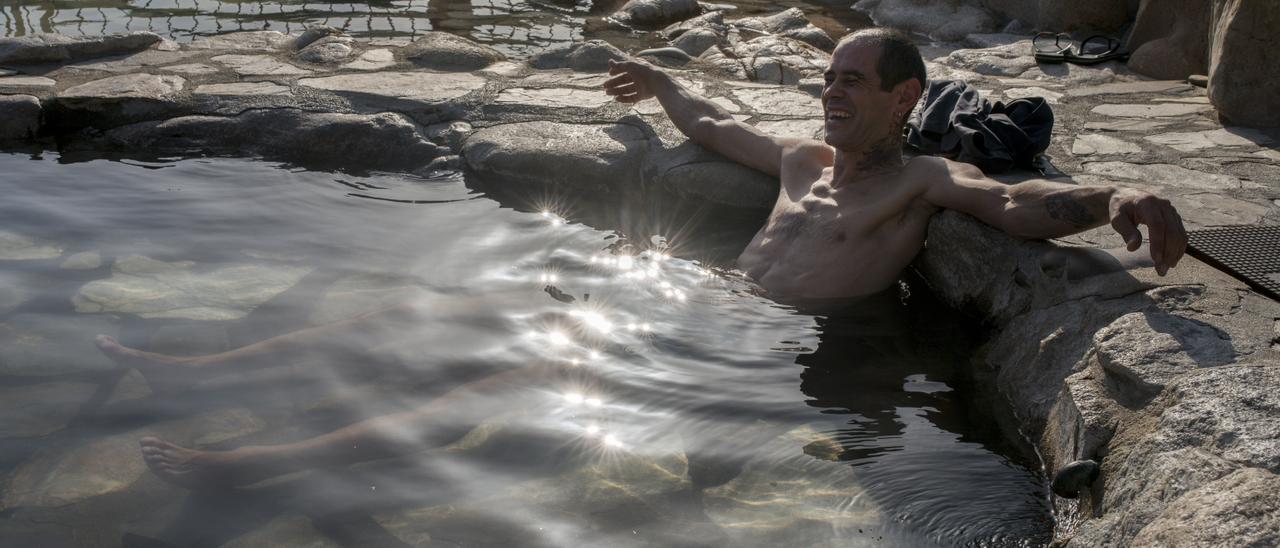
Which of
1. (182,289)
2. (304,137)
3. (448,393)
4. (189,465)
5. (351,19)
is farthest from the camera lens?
(351,19)

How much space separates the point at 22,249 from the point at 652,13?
6.21m

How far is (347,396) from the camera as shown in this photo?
126 inches

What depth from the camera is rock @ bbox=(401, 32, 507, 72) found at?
6.24 metres

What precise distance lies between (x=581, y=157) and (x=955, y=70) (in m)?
2.92

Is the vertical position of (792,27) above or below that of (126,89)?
above

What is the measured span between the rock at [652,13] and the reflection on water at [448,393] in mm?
4943

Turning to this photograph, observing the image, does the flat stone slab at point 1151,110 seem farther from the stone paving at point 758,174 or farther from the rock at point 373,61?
the rock at point 373,61

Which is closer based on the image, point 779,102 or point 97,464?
point 97,464

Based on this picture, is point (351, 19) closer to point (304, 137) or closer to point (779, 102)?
point (304, 137)

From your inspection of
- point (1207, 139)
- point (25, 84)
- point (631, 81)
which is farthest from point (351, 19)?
point (1207, 139)

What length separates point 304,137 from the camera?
17.4ft

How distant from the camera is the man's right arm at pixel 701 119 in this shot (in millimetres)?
4664

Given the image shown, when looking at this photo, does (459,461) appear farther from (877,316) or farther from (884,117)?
(884,117)

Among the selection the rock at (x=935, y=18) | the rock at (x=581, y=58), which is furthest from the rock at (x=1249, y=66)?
the rock at (x=935, y=18)
